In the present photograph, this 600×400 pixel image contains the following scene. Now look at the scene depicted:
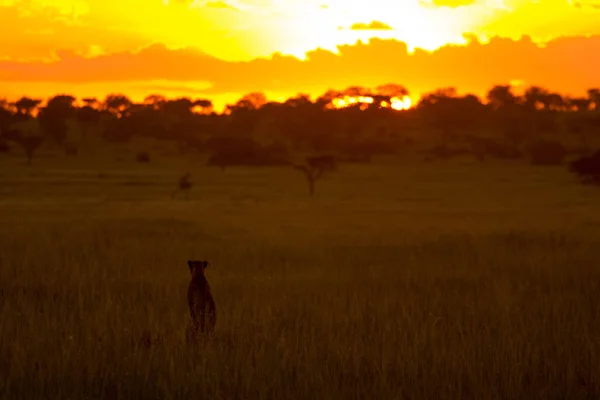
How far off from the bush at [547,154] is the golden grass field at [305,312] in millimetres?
40438

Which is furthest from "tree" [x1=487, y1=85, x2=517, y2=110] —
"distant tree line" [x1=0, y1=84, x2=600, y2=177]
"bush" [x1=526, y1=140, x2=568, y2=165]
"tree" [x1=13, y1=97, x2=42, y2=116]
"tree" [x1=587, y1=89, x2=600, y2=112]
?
"tree" [x1=13, y1=97, x2=42, y2=116]

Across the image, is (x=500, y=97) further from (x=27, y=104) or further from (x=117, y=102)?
(x=27, y=104)

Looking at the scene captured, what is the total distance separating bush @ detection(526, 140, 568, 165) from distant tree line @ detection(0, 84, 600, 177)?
86mm

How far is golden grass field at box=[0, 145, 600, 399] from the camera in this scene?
5277 mm

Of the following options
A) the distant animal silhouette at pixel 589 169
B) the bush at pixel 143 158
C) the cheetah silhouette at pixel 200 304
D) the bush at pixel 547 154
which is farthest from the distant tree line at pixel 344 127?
the cheetah silhouette at pixel 200 304

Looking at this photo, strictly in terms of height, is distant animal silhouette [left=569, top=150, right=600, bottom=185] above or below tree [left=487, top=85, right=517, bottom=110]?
below

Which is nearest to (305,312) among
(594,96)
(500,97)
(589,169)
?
(589,169)

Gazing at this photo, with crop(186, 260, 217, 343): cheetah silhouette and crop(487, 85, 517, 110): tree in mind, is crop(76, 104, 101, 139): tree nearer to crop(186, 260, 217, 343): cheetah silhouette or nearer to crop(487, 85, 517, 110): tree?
crop(487, 85, 517, 110): tree

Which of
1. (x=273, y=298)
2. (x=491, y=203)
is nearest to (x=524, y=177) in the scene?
(x=491, y=203)

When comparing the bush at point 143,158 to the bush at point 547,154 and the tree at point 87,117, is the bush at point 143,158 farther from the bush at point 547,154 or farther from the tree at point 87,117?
the tree at point 87,117

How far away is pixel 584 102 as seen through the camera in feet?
368

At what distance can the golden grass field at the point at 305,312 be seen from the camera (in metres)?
5.28

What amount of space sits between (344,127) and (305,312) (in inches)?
3043

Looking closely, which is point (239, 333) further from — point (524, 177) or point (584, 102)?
point (584, 102)
